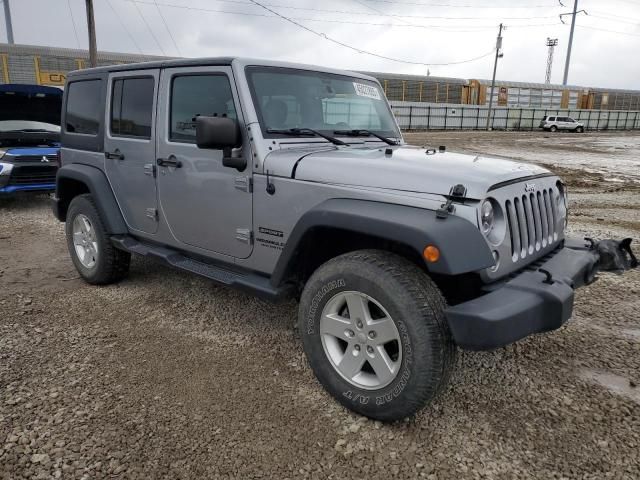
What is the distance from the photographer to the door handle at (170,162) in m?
3.50

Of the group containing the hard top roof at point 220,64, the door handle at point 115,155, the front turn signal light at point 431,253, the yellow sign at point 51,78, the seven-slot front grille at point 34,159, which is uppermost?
the yellow sign at point 51,78

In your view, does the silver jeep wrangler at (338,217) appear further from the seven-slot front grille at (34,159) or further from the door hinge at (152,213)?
the seven-slot front grille at (34,159)

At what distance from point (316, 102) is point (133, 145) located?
156 cm

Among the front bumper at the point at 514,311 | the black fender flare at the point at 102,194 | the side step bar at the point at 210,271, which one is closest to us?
the front bumper at the point at 514,311

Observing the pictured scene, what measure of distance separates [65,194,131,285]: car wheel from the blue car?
145 inches

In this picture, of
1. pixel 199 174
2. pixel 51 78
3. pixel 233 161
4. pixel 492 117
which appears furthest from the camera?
pixel 492 117

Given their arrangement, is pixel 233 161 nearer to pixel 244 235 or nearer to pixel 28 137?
pixel 244 235

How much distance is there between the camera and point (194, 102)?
346 cm

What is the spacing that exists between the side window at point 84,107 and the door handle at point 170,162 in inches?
43.8

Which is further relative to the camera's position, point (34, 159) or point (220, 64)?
point (34, 159)

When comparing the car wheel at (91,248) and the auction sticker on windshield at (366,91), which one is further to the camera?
the car wheel at (91,248)

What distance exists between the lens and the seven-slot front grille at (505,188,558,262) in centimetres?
254

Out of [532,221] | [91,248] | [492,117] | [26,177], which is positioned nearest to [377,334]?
[532,221]

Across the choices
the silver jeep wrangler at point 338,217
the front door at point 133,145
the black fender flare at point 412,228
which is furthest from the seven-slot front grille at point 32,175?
the black fender flare at point 412,228
